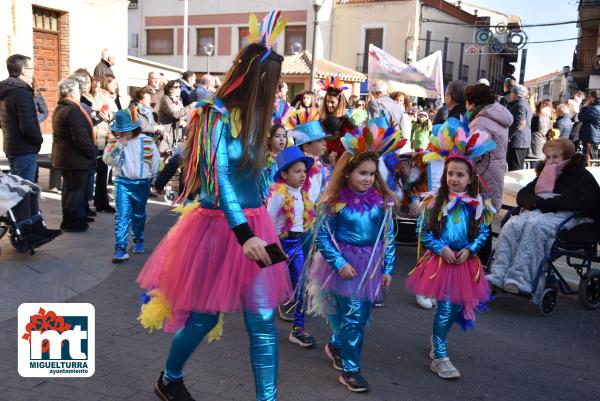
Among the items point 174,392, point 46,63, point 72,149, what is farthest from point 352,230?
point 46,63

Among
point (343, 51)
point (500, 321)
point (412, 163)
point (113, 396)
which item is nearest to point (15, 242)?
point (113, 396)

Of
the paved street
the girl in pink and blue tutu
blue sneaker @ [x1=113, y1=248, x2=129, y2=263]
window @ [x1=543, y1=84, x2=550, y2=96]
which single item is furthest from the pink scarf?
window @ [x1=543, y1=84, x2=550, y2=96]

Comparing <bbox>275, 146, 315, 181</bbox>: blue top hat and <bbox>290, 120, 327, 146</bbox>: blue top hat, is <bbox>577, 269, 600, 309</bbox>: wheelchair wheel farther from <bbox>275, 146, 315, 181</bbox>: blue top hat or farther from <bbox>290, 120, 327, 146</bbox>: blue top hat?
<bbox>275, 146, 315, 181</bbox>: blue top hat

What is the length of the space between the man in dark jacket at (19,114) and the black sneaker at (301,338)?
14.4 feet

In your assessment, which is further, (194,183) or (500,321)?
(500,321)

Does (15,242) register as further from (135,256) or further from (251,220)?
(251,220)

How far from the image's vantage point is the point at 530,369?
165 inches

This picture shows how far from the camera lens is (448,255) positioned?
4.06m

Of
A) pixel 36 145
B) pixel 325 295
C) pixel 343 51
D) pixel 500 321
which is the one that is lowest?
pixel 500 321

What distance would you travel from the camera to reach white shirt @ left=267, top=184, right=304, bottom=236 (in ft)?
14.8

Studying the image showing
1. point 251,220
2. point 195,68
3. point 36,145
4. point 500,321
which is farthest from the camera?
point 195,68

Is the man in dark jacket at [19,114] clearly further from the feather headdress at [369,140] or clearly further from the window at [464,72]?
the window at [464,72]

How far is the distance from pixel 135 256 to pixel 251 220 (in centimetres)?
398

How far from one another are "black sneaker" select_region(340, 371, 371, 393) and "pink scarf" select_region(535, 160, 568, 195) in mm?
2876
